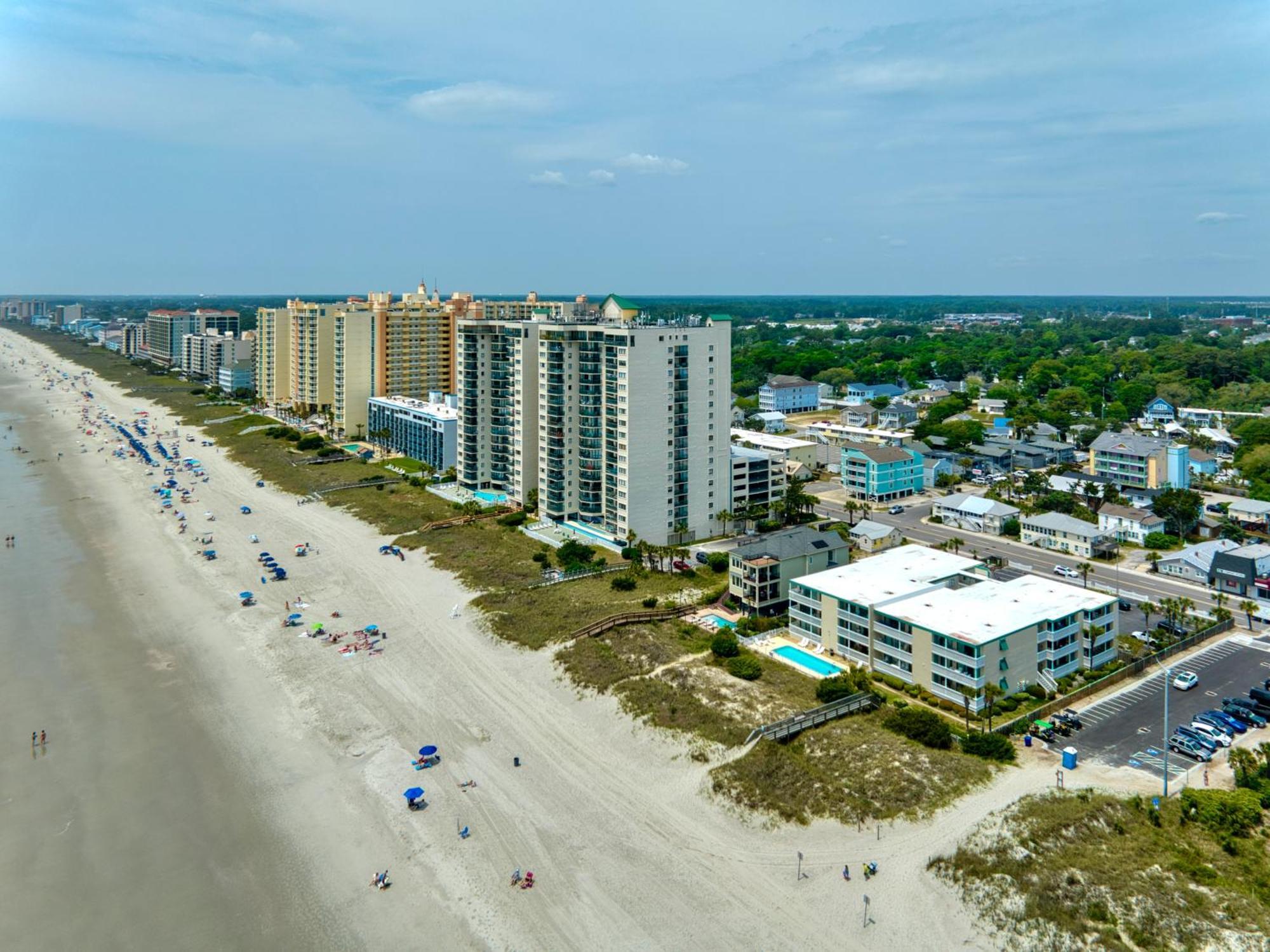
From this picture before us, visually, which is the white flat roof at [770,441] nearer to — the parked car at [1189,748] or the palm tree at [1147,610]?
the palm tree at [1147,610]

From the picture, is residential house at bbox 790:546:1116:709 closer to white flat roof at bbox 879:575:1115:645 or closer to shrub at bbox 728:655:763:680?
white flat roof at bbox 879:575:1115:645

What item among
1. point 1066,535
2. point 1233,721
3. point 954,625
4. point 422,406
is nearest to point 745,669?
point 954,625

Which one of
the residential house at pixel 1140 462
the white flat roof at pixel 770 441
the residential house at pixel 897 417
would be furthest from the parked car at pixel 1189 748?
the residential house at pixel 897 417

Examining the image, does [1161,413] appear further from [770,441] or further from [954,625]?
[954,625]

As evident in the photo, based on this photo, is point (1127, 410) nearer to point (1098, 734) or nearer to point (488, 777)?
point (1098, 734)

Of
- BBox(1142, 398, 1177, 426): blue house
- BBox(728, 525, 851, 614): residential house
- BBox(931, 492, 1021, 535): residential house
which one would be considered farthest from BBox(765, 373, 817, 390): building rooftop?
BBox(728, 525, 851, 614): residential house
